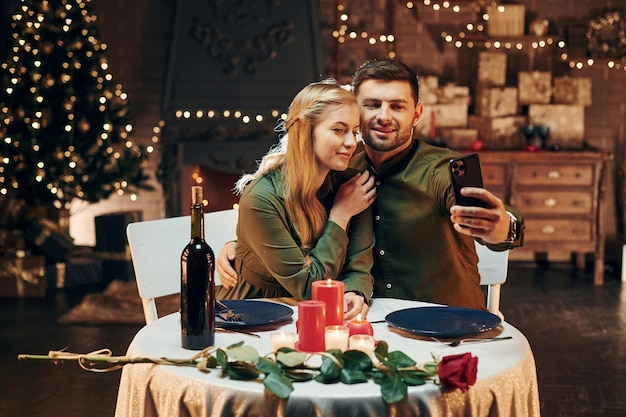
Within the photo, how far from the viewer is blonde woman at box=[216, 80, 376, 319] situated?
2500mm

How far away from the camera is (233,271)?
9.14ft

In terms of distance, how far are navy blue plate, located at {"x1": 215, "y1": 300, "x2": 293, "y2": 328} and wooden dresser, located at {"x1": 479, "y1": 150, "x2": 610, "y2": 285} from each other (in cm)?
432

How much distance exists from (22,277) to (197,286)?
4484mm

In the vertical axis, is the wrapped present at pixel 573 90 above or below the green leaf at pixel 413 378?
above

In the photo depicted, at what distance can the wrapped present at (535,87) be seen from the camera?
694 cm

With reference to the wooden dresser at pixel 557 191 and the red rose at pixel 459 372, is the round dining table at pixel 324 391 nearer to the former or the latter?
the red rose at pixel 459 372

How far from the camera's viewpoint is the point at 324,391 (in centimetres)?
175

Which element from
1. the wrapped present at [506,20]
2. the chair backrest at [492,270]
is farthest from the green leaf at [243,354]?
the wrapped present at [506,20]

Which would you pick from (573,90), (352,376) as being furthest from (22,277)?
(352,376)

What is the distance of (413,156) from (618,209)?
4.64 m

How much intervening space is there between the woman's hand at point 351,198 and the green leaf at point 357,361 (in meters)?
0.80

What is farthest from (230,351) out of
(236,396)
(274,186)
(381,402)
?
(274,186)

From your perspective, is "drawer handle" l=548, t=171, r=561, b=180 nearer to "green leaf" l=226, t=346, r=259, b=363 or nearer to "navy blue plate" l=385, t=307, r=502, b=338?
"navy blue plate" l=385, t=307, r=502, b=338

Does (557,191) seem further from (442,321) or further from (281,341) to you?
(281,341)
